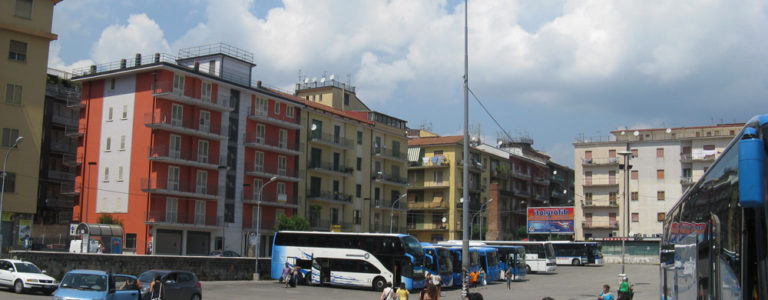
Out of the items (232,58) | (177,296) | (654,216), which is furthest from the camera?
(654,216)

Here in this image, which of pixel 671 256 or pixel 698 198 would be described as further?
pixel 671 256

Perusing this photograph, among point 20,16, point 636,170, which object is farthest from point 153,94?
point 636,170

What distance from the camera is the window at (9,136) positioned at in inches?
1995

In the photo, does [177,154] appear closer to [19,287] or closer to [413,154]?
[19,287]

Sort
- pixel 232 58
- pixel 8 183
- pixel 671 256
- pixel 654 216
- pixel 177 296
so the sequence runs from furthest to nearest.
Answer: pixel 654 216
pixel 232 58
pixel 8 183
pixel 177 296
pixel 671 256

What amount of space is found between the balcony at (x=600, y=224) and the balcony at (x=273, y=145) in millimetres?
41246

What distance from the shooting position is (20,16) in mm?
51938

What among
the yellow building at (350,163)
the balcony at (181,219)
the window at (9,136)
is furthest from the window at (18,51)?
the yellow building at (350,163)

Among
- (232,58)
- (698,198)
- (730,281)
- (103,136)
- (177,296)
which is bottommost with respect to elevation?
(177,296)

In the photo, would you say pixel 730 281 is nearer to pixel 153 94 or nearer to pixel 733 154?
pixel 733 154

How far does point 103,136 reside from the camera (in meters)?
57.8

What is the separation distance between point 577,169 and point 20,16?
6659 cm

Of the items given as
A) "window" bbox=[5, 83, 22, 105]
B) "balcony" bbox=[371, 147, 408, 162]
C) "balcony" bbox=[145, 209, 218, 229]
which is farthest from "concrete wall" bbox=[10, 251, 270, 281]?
"balcony" bbox=[371, 147, 408, 162]

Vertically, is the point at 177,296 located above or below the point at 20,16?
below
